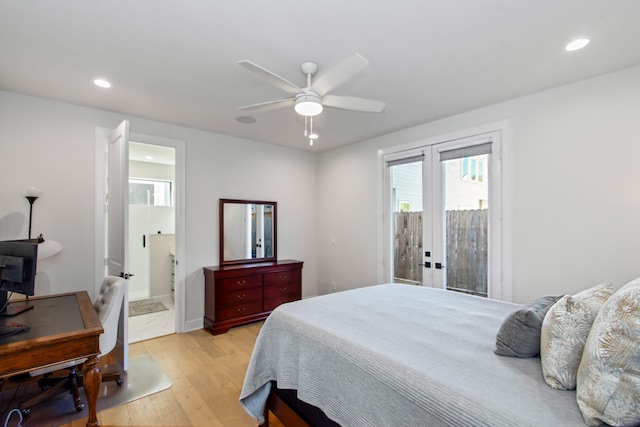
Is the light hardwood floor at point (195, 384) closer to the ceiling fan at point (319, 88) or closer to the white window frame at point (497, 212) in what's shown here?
the ceiling fan at point (319, 88)

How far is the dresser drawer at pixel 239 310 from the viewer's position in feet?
12.7

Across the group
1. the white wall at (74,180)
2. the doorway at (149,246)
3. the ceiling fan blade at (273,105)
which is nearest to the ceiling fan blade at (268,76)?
the ceiling fan blade at (273,105)

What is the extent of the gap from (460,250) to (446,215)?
427 mm

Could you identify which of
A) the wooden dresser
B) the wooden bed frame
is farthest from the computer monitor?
the wooden dresser

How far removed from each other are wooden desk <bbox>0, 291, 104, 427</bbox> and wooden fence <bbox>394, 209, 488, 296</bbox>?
10.7ft

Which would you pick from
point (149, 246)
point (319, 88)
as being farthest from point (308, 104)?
point (149, 246)

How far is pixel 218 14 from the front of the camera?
1.82 meters

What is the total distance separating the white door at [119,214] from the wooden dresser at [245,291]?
1.06 metres

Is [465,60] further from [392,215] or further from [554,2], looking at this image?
[392,215]

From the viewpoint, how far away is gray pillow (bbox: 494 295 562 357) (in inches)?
55.1

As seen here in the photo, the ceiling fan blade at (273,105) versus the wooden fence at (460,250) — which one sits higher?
the ceiling fan blade at (273,105)

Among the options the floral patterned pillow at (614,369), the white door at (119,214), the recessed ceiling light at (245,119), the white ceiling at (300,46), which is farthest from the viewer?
the recessed ceiling light at (245,119)

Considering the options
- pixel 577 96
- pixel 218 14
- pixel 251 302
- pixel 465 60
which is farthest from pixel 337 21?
pixel 251 302

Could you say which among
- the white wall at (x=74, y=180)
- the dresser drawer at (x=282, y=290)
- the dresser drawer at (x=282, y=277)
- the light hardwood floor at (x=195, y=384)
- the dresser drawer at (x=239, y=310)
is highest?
the white wall at (x=74, y=180)
